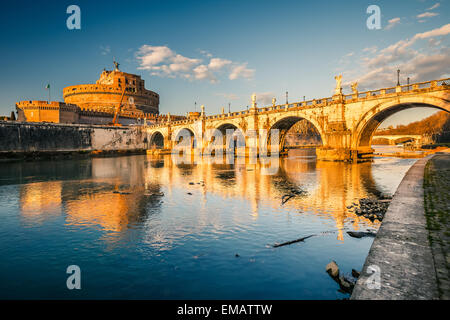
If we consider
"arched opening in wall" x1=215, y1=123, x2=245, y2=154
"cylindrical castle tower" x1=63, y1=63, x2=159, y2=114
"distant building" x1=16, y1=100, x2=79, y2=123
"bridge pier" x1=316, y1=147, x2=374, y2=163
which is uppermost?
"cylindrical castle tower" x1=63, y1=63, x2=159, y2=114

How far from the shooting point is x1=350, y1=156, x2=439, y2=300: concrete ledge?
3.26 m

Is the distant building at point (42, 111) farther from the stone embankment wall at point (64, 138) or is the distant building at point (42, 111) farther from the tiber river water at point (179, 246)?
the tiber river water at point (179, 246)

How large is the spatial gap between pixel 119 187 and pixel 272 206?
10.4 meters

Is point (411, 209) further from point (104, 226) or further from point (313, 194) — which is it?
point (104, 226)

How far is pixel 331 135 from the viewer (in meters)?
30.0

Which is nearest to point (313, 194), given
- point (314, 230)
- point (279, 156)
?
point (314, 230)

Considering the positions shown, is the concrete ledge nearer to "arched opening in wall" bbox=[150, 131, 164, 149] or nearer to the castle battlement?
"arched opening in wall" bbox=[150, 131, 164, 149]

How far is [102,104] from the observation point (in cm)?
8106

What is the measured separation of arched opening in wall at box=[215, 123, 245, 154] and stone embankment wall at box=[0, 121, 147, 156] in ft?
87.8

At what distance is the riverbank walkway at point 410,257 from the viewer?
129 inches

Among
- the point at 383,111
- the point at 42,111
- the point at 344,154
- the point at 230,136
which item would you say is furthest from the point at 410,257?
the point at 42,111

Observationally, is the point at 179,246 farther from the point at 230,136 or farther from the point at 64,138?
the point at 64,138

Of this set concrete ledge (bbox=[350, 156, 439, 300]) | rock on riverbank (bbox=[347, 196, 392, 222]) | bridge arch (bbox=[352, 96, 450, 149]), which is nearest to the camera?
concrete ledge (bbox=[350, 156, 439, 300])

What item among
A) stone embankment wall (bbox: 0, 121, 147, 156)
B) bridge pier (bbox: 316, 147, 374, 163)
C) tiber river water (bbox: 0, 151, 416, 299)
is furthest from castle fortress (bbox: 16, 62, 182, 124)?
bridge pier (bbox: 316, 147, 374, 163)
